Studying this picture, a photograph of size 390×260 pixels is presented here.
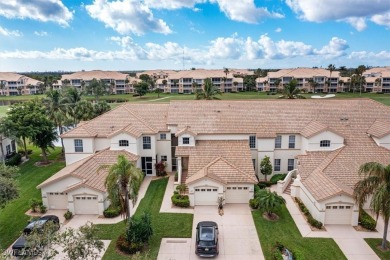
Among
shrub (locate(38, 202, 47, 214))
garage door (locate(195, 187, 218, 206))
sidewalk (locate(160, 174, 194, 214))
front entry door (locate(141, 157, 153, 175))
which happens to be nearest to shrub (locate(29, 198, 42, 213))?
shrub (locate(38, 202, 47, 214))

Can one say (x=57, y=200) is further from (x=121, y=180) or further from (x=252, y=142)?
(x=252, y=142)

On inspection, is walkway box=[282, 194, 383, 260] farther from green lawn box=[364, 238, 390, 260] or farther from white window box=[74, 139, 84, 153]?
white window box=[74, 139, 84, 153]

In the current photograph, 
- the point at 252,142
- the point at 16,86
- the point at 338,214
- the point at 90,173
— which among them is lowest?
the point at 338,214

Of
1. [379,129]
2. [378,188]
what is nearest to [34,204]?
[378,188]

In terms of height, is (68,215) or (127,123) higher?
(127,123)

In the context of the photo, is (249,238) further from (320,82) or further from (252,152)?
(320,82)

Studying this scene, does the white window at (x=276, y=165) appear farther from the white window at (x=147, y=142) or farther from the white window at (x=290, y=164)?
the white window at (x=147, y=142)

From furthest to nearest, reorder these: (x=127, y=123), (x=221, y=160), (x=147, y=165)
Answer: (x=127, y=123)
(x=147, y=165)
(x=221, y=160)

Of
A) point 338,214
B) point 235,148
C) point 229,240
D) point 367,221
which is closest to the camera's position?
point 229,240
